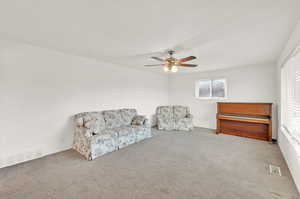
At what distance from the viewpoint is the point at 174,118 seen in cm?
562

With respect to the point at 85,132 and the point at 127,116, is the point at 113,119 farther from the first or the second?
the point at 85,132

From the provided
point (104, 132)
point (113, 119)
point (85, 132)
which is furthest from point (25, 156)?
point (113, 119)

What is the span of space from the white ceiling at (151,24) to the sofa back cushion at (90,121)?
1.60 m

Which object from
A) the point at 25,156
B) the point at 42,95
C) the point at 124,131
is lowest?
the point at 25,156

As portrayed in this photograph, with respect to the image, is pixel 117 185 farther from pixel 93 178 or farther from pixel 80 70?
pixel 80 70

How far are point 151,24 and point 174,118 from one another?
167 inches

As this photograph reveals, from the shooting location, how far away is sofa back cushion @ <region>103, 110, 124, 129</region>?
3.84m

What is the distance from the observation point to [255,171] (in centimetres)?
235

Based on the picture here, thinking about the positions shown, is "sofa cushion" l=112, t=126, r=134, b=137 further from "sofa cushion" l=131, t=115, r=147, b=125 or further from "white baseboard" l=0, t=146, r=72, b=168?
"white baseboard" l=0, t=146, r=72, b=168

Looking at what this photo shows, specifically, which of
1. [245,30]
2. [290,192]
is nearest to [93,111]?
[245,30]

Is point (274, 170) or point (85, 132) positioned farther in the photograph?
point (85, 132)

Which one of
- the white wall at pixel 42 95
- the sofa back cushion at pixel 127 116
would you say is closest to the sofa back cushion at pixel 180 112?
the sofa back cushion at pixel 127 116

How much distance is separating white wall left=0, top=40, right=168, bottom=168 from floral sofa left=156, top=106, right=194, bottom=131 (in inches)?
81.5

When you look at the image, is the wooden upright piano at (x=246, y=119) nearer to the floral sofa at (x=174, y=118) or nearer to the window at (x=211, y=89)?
the window at (x=211, y=89)
